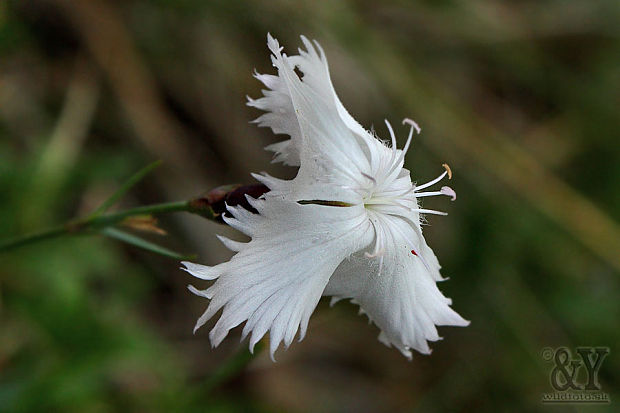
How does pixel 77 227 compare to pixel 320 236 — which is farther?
pixel 77 227

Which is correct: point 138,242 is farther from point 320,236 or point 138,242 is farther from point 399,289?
point 399,289

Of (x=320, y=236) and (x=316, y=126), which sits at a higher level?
(x=316, y=126)

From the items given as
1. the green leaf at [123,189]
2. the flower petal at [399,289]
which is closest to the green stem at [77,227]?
the green leaf at [123,189]

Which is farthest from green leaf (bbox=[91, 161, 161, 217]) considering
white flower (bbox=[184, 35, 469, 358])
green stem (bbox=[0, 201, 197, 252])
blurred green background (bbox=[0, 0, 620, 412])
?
blurred green background (bbox=[0, 0, 620, 412])

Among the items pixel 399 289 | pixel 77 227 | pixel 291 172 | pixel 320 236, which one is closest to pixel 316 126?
pixel 320 236

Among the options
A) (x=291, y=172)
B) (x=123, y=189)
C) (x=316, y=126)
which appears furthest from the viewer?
(x=291, y=172)

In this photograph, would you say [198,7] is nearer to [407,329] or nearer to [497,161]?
[497,161]

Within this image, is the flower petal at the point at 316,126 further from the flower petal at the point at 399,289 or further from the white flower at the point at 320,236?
the flower petal at the point at 399,289
